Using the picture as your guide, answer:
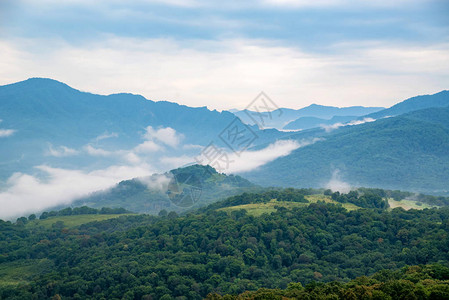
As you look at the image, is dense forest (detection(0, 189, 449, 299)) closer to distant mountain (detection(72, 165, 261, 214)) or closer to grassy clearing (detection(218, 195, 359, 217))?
grassy clearing (detection(218, 195, 359, 217))

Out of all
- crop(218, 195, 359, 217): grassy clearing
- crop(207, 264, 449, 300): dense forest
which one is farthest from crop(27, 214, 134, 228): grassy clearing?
crop(207, 264, 449, 300): dense forest

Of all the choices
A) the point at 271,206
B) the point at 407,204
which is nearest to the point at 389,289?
the point at 271,206

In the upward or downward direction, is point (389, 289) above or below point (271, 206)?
below

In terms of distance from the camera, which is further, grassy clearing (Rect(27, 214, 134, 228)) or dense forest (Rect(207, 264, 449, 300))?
grassy clearing (Rect(27, 214, 134, 228))

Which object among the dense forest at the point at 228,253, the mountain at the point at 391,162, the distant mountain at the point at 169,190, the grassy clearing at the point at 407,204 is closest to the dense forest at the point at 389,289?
the dense forest at the point at 228,253

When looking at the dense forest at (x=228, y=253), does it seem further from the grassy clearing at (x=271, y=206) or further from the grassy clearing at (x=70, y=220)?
the grassy clearing at (x=70, y=220)

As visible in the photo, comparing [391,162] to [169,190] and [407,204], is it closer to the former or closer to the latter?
[169,190]
